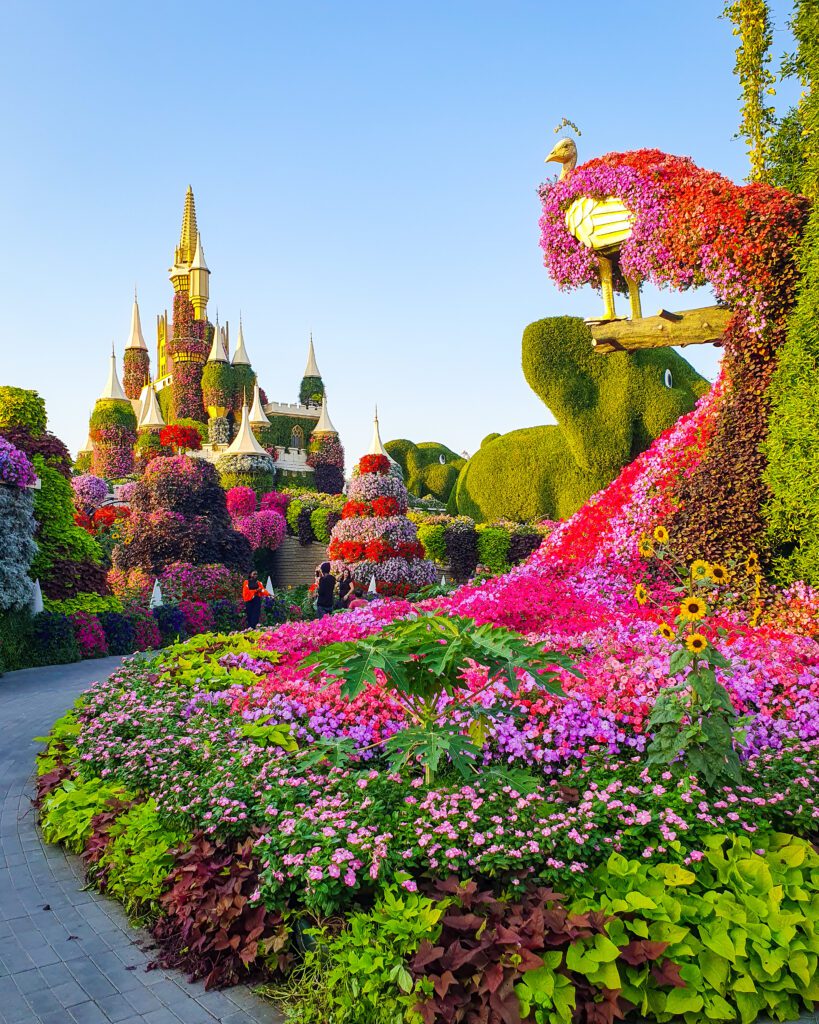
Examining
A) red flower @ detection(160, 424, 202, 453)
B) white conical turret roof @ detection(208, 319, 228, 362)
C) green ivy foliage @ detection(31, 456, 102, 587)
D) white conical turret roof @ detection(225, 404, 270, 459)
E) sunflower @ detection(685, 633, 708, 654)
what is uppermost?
white conical turret roof @ detection(208, 319, 228, 362)

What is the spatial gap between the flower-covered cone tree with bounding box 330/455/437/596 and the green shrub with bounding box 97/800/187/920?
A: 43.4 feet

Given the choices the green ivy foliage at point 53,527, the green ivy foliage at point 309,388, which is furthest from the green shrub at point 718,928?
the green ivy foliage at point 309,388

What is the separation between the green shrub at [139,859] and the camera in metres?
3.81

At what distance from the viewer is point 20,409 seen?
12398mm

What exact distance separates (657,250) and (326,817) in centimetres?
723

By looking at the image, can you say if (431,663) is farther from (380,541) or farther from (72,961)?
(380,541)

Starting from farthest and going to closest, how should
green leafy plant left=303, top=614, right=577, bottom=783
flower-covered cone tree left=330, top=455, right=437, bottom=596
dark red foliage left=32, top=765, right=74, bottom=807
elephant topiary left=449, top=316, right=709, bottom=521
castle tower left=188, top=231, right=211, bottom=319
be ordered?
1. castle tower left=188, top=231, right=211, bottom=319
2. flower-covered cone tree left=330, top=455, right=437, bottom=596
3. elephant topiary left=449, top=316, right=709, bottom=521
4. dark red foliage left=32, top=765, right=74, bottom=807
5. green leafy plant left=303, top=614, right=577, bottom=783

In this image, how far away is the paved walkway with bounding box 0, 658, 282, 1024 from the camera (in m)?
3.01

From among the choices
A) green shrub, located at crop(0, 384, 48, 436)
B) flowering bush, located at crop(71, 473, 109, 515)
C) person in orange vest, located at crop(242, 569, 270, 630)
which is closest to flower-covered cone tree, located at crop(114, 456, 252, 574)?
person in orange vest, located at crop(242, 569, 270, 630)

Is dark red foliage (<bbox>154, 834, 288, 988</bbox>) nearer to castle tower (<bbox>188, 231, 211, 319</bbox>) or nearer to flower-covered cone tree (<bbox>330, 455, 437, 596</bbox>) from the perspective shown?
flower-covered cone tree (<bbox>330, 455, 437, 596</bbox>)

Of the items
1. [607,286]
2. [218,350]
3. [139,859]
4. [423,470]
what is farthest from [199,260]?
[139,859]

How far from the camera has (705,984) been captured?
2834mm

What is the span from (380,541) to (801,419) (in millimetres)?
11838

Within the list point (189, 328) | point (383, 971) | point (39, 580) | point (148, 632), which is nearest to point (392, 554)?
point (148, 632)
